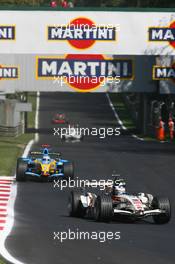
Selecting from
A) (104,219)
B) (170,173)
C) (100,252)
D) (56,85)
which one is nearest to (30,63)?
(56,85)

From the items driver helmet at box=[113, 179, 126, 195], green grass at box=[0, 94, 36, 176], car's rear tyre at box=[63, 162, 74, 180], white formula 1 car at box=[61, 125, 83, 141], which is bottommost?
white formula 1 car at box=[61, 125, 83, 141]

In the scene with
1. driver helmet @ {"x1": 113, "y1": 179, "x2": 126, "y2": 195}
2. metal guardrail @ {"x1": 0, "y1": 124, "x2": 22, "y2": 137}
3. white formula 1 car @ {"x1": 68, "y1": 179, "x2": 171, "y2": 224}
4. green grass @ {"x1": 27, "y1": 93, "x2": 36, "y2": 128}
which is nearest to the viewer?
white formula 1 car @ {"x1": 68, "y1": 179, "x2": 171, "y2": 224}

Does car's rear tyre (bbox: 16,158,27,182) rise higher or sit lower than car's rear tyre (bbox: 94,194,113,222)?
lower

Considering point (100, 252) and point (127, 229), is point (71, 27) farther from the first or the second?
point (100, 252)

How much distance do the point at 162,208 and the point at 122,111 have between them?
69.8 metres

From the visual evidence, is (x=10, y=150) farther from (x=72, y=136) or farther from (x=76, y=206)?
(x=76, y=206)

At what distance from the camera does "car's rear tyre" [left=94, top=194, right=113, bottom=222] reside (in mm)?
19891

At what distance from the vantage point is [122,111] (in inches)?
3543

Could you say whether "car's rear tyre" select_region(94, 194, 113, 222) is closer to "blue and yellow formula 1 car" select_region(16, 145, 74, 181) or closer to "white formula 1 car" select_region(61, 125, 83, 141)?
"blue and yellow formula 1 car" select_region(16, 145, 74, 181)

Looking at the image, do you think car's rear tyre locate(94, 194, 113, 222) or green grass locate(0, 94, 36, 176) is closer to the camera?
car's rear tyre locate(94, 194, 113, 222)

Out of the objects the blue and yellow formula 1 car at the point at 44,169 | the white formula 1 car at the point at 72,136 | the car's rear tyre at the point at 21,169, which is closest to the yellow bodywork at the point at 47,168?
the blue and yellow formula 1 car at the point at 44,169

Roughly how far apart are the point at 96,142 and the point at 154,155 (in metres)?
12.2

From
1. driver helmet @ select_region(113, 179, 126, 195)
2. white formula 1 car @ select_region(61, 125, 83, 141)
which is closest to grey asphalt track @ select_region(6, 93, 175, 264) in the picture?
driver helmet @ select_region(113, 179, 126, 195)

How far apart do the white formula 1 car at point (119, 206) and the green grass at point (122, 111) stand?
172 ft
